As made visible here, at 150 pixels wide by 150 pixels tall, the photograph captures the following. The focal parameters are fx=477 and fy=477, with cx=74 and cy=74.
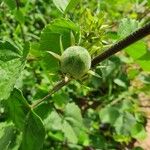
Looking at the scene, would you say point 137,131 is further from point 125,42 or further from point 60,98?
point 125,42

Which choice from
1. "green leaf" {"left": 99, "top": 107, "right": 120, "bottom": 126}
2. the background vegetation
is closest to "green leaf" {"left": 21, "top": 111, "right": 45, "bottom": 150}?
the background vegetation

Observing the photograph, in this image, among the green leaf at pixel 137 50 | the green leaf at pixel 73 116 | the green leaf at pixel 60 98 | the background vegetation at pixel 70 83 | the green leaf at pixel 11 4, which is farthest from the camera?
the green leaf at pixel 73 116

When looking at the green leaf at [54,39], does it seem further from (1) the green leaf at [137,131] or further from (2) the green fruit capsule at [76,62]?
(1) the green leaf at [137,131]

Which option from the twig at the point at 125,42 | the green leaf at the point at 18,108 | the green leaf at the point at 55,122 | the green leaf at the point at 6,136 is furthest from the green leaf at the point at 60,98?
the twig at the point at 125,42

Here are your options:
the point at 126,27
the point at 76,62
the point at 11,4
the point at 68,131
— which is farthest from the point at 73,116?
the point at 76,62

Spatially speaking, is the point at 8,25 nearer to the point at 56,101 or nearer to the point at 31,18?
the point at 31,18

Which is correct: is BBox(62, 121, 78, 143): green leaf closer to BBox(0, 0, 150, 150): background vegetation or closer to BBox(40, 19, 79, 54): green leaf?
BBox(0, 0, 150, 150): background vegetation
